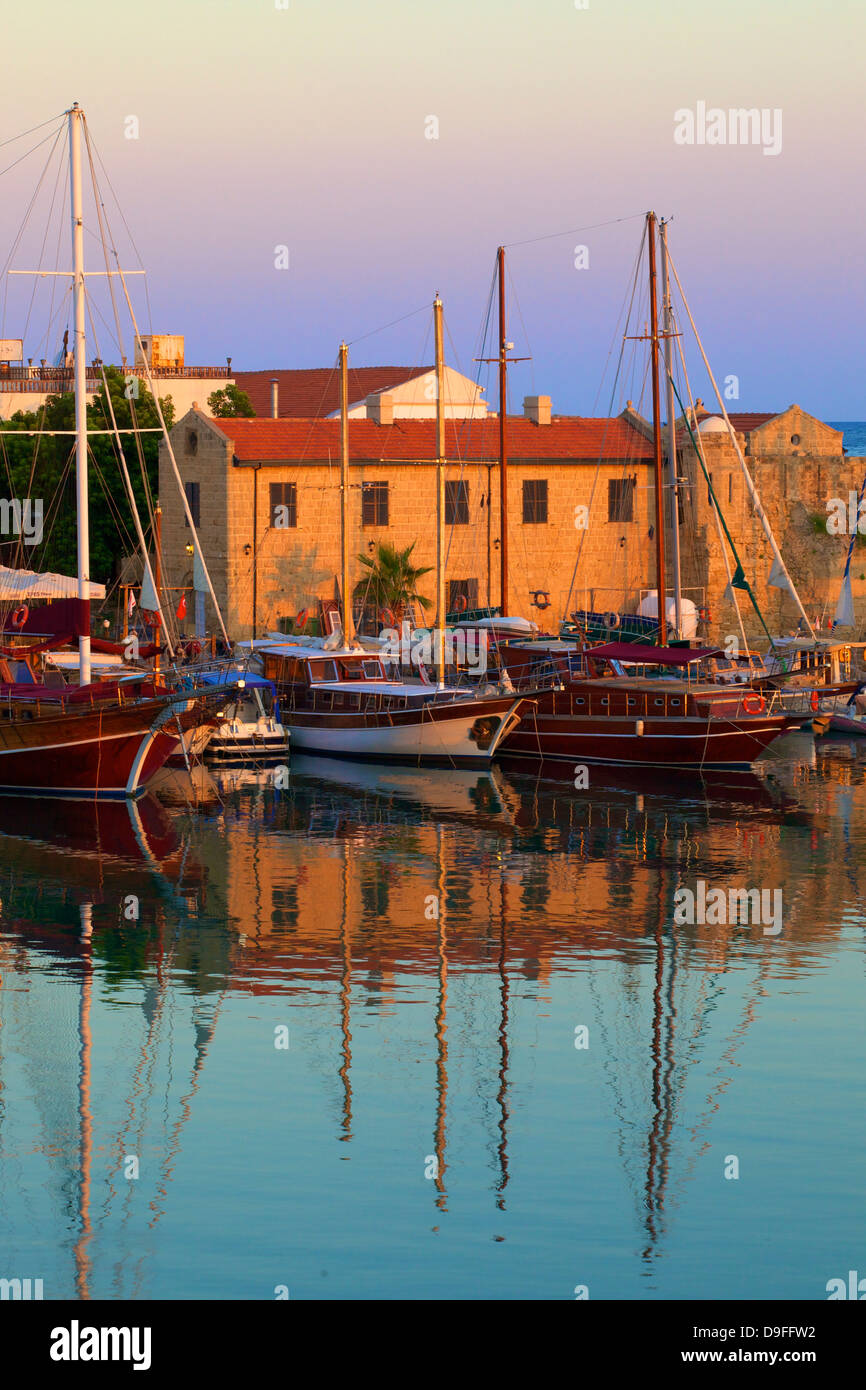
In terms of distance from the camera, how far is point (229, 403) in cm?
7688

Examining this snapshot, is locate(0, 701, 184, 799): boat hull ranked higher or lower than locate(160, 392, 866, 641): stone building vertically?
lower

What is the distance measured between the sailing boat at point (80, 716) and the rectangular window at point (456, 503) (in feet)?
75.0

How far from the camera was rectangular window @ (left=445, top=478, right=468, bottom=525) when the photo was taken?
63562 millimetres

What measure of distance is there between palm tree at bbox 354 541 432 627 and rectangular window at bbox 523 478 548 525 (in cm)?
605

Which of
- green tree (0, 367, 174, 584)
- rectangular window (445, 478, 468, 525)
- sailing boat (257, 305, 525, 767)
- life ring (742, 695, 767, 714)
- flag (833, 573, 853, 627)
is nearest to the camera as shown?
life ring (742, 695, 767, 714)

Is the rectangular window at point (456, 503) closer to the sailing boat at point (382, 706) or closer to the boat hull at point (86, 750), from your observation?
the sailing boat at point (382, 706)

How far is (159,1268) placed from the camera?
17.0 meters

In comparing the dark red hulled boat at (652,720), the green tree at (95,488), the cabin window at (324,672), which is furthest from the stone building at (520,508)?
the dark red hulled boat at (652,720)

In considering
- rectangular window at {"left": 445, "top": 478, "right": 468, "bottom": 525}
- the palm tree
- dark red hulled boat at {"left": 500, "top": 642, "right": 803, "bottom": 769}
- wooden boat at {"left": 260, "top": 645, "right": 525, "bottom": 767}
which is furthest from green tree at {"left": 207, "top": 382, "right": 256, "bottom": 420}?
dark red hulled boat at {"left": 500, "top": 642, "right": 803, "bottom": 769}

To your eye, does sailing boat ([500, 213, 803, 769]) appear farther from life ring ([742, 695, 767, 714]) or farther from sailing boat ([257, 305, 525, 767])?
sailing boat ([257, 305, 525, 767])

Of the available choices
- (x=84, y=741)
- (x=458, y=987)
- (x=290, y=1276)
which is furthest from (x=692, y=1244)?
(x=84, y=741)

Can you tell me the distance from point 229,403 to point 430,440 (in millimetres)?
14499

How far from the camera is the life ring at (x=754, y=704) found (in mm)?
46694

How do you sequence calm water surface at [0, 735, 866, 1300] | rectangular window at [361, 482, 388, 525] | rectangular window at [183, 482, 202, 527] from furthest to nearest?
rectangular window at [361, 482, 388, 525]
rectangular window at [183, 482, 202, 527]
calm water surface at [0, 735, 866, 1300]
